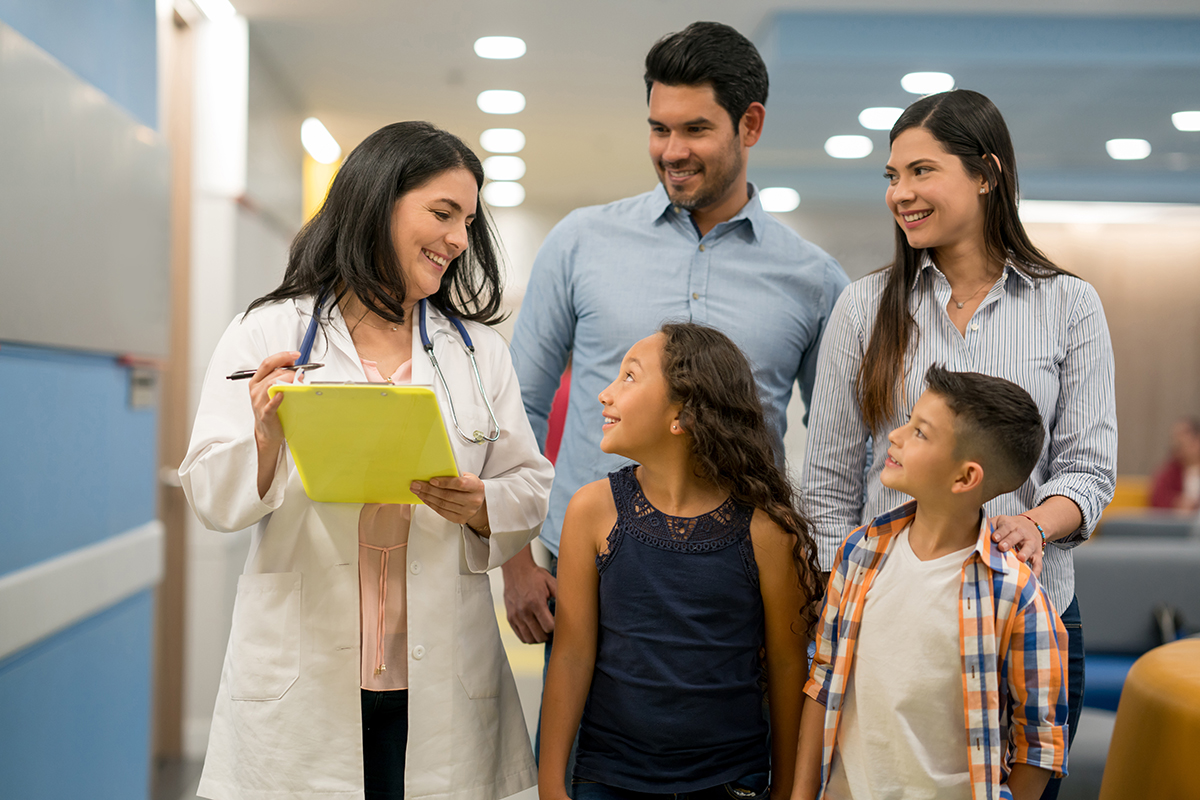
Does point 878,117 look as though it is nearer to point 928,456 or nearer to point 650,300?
point 650,300

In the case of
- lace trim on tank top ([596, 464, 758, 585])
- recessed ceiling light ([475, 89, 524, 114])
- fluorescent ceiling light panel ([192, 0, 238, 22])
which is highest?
fluorescent ceiling light panel ([192, 0, 238, 22])

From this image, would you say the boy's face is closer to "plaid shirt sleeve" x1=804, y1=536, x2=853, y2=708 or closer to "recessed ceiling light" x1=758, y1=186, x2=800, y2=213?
"plaid shirt sleeve" x1=804, y1=536, x2=853, y2=708

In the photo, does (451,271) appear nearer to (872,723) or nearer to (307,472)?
(307,472)

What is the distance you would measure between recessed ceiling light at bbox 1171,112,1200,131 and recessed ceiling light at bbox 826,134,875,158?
154cm

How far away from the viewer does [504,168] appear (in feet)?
20.9

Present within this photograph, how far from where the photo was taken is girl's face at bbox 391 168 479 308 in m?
1.41

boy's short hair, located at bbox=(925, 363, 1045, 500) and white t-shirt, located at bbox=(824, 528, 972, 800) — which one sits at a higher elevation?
boy's short hair, located at bbox=(925, 363, 1045, 500)

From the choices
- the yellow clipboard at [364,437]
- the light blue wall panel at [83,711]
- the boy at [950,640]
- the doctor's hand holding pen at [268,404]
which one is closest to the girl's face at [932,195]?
the boy at [950,640]

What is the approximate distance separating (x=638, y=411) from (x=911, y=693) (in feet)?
1.77

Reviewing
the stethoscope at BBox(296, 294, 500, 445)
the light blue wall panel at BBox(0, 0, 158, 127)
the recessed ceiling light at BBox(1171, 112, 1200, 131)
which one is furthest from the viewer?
the recessed ceiling light at BBox(1171, 112, 1200, 131)

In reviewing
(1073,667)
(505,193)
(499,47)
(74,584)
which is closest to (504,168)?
(505,193)

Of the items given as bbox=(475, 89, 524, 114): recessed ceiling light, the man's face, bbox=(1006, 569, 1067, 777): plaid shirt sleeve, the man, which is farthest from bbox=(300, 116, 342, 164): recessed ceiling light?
bbox=(1006, 569, 1067, 777): plaid shirt sleeve

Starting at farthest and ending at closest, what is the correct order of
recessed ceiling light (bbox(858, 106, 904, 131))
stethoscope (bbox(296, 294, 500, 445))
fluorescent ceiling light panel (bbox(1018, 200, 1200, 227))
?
fluorescent ceiling light panel (bbox(1018, 200, 1200, 227))
recessed ceiling light (bbox(858, 106, 904, 131))
stethoscope (bbox(296, 294, 500, 445))

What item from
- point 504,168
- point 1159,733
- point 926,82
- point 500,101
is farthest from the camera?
point 504,168
